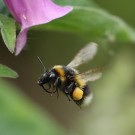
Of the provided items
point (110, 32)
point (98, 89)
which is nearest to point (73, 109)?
point (98, 89)

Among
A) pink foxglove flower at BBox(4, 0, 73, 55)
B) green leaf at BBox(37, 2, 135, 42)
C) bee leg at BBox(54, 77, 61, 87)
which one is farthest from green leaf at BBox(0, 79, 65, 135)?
pink foxglove flower at BBox(4, 0, 73, 55)

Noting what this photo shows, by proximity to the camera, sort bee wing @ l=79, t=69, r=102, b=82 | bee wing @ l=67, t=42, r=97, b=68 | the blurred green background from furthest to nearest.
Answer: the blurred green background → bee wing @ l=67, t=42, r=97, b=68 → bee wing @ l=79, t=69, r=102, b=82

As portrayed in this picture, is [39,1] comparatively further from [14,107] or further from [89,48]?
[14,107]

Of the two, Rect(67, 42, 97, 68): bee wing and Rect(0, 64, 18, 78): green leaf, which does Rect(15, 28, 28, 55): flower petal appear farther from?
Rect(67, 42, 97, 68): bee wing

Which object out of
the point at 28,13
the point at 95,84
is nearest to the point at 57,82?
the point at 28,13

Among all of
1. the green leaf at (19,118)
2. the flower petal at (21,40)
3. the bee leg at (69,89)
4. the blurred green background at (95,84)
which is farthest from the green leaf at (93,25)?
the blurred green background at (95,84)

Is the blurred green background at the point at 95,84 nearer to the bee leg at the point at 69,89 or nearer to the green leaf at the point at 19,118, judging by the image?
the green leaf at the point at 19,118
